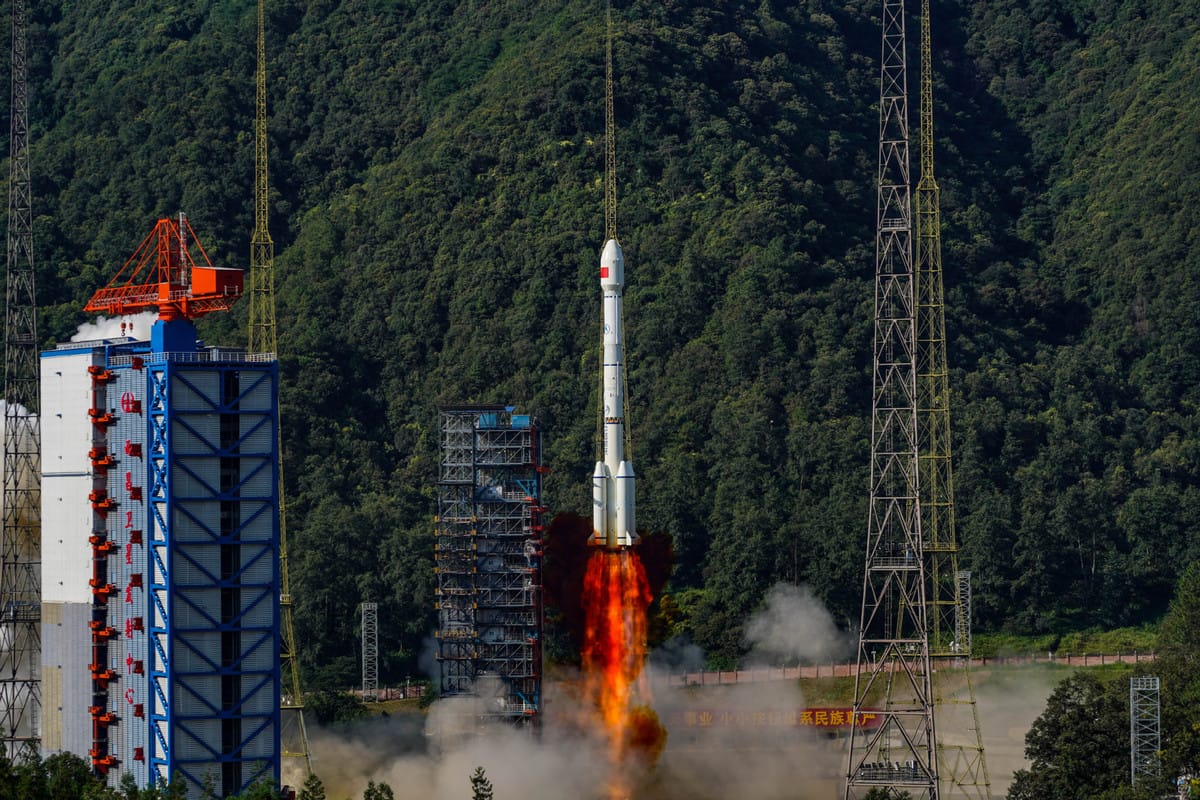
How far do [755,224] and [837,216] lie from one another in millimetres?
7933

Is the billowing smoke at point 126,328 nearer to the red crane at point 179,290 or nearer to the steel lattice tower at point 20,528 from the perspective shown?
the red crane at point 179,290

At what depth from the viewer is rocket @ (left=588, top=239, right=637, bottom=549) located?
111 m

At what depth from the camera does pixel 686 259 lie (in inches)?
6348

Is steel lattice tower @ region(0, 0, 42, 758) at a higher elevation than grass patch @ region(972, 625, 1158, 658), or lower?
higher

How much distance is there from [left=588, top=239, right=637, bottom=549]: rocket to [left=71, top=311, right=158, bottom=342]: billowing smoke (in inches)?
766

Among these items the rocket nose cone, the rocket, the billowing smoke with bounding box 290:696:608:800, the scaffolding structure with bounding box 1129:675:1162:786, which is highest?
the rocket nose cone

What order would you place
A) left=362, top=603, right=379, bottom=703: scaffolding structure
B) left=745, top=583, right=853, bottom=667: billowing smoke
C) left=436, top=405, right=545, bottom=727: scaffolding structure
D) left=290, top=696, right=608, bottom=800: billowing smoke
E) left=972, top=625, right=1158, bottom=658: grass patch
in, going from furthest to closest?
left=745, top=583, right=853, bottom=667: billowing smoke, left=972, top=625, right=1158, bottom=658: grass patch, left=362, top=603, right=379, bottom=703: scaffolding structure, left=436, top=405, right=545, bottom=727: scaffolding structure, left=290, top=696, right=608, bottom=800: billowing smoke

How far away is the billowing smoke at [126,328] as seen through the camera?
107 meters

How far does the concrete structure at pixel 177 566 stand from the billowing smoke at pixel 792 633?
4647cm

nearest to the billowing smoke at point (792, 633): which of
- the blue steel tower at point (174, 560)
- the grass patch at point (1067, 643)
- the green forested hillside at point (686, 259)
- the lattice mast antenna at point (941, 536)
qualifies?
the green forested hillside at point (686, 259)

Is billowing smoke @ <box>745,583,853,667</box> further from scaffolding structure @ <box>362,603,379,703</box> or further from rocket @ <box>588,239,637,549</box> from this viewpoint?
rocket @ <box>588,239,637,549</box>

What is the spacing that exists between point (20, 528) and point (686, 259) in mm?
61427

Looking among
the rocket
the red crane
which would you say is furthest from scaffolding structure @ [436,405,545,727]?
the red crane

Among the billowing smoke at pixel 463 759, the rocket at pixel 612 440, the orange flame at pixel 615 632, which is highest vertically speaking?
the rocket at pixel 612 440
